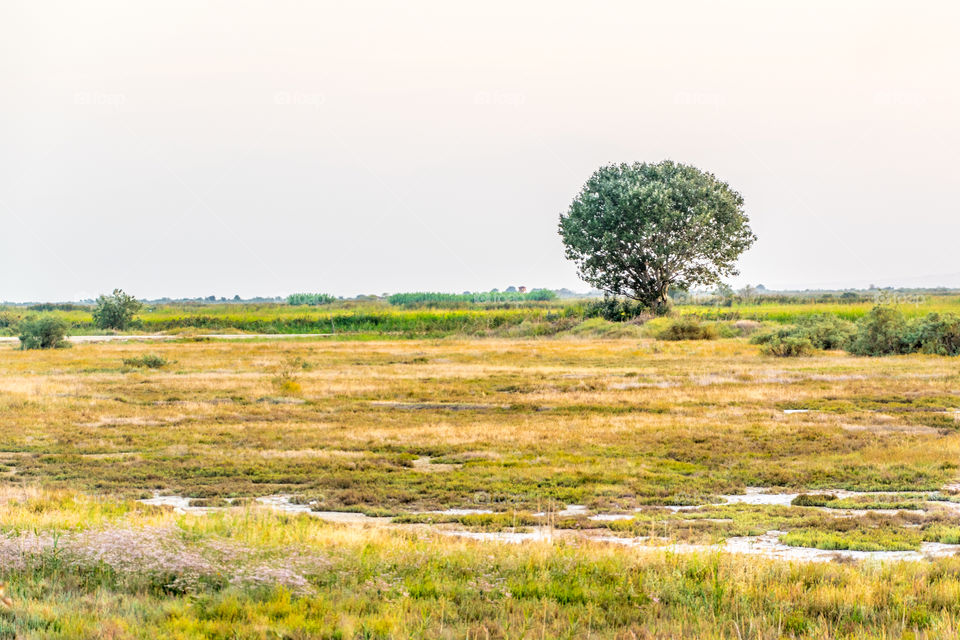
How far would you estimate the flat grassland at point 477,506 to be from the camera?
751 centimetres

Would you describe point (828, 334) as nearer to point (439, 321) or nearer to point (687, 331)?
point (687, 331)

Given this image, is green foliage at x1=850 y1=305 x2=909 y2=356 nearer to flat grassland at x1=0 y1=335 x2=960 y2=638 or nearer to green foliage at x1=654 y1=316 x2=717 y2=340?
flat grassland at x1=0 y1=335 x2=960 y2=638

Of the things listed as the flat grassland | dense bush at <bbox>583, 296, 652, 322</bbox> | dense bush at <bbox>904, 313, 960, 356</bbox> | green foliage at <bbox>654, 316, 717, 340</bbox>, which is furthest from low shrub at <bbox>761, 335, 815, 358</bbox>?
dense bush at <bbox>583, 296, 652, 322</bbox>

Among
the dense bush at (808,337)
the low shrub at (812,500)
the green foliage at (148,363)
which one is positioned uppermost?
the dense bush at (808,337)

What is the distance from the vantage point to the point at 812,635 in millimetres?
6730

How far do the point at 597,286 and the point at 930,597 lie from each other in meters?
68.7

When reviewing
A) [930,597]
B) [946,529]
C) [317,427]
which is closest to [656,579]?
[930,597]

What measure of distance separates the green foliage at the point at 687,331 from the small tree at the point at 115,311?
64772 millimetres

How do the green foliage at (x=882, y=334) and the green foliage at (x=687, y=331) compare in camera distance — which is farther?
the green foliage at (x=687, y=331)

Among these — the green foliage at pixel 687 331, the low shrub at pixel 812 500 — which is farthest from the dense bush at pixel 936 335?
the low shrub at pixel 812 500

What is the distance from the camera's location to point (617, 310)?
A: 7888 centimetres

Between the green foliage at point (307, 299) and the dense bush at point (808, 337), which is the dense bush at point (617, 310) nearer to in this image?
the dense bush at point (808, 337)

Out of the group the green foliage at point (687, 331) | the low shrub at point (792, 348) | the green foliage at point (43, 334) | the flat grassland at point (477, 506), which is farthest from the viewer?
the green foliage at point (687, 331)

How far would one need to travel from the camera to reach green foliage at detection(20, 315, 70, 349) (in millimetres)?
61344
